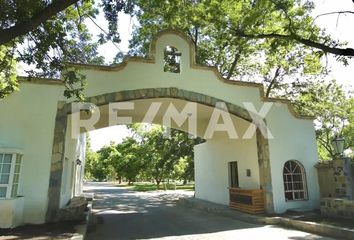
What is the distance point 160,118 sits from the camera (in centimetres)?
1511

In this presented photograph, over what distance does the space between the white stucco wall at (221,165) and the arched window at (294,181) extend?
1.20 metres

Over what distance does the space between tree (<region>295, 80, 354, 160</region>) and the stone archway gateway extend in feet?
25.4

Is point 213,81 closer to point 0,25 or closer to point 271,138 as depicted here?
point 271,138

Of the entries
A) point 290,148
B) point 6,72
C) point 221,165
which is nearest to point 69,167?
point 6,72

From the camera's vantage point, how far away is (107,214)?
13.5 m

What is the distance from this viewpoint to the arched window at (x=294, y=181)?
506 inches

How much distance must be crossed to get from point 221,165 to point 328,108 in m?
10.8

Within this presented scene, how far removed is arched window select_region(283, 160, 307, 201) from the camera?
1284cm

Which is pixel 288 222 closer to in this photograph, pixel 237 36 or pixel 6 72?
pixel 237 36

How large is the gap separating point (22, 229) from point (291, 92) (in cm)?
1881

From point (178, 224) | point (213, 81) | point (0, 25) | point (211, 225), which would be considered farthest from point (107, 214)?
point (0, 25)

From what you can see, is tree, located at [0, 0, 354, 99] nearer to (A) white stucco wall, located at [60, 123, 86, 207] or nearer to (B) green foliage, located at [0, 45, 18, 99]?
(B) green foliage, located at [0, 45, 18, 99]

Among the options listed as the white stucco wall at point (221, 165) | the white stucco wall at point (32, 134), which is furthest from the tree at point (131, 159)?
the white stucco wall at point (32, 134)

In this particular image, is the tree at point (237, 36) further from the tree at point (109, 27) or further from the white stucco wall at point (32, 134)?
the white stucco wall at point (32, 134)
